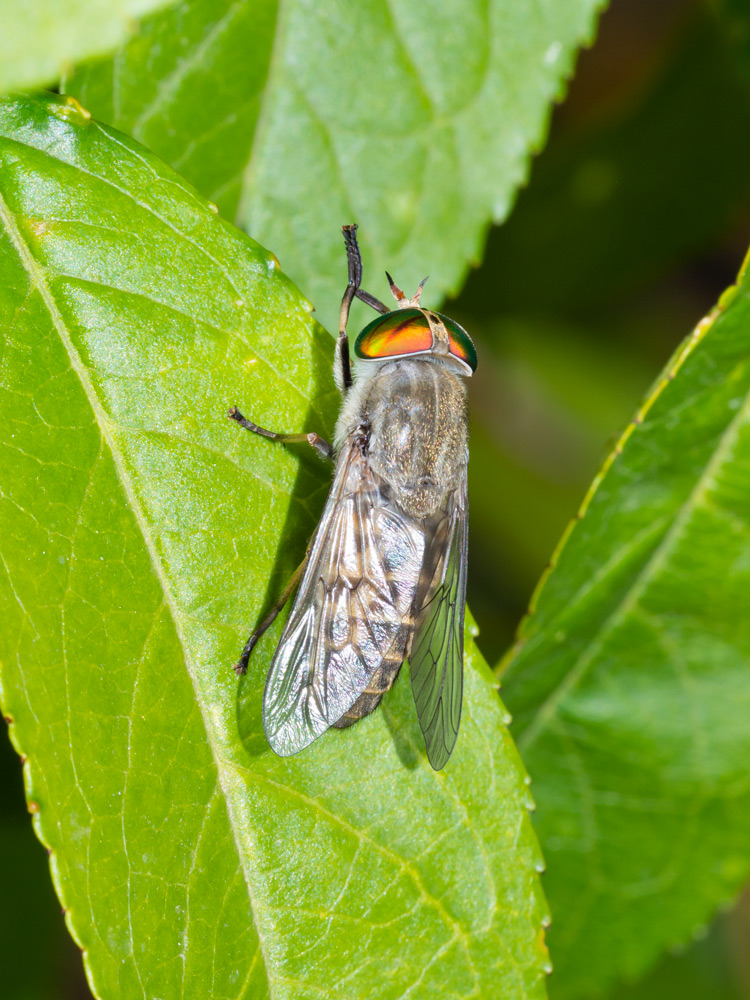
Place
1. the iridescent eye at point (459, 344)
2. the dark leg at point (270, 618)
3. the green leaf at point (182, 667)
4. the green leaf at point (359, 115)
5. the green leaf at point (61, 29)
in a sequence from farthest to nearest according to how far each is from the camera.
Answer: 1. the iridescent eye at point (459, 344)
2. the green leaf at point (359, 115)
3. the dark leg at point (270, 618)
4. the green leaf at point (182, 667)
5. the green leaf at point (61, 29)

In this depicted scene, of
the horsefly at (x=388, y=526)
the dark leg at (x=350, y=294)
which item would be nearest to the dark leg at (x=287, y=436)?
the horsefly at (x=388, y=526)

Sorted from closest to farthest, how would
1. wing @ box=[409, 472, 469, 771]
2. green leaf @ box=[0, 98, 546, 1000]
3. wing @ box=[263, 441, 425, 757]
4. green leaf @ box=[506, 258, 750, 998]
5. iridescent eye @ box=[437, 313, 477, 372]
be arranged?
green leaf @ box=[0, 98, 546, 1000] → wing @ box=[409, 472, 469, 771] → wing @ box=[263, 441, 425, 757] → green leaf @ box=[506, 258, 750, 998] → iridescent eye @ box=[437, 313, 477, 372]

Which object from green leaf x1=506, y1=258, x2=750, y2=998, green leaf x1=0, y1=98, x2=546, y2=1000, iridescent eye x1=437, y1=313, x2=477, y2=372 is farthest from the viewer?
iridescent eye x1=437, y1=313, x2=477, y2=372

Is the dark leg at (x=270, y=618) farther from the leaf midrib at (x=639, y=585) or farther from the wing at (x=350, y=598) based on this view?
the leaf midrib at (x=639, y=585)

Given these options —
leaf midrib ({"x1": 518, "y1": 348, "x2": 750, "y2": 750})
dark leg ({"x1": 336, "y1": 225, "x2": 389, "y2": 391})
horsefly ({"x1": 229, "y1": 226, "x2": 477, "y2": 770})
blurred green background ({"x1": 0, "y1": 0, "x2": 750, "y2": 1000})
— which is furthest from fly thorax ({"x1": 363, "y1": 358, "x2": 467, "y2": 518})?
blurred green background ({"x1": 0, "y1": 0, "x2": 750, "y2": 1000})

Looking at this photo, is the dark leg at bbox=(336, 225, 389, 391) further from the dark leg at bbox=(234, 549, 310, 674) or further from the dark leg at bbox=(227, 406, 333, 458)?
the dark leg at bbox=(234, 549, 310, 674)

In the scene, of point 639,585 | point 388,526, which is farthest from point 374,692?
point 639,585
